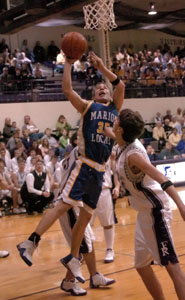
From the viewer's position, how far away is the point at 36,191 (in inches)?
426

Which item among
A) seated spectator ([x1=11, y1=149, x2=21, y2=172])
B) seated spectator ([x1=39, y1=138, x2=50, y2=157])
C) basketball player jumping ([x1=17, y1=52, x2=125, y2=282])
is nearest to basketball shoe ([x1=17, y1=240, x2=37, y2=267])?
basketball player jumping ([x1=17, y1=52, x2=125, y2=282])

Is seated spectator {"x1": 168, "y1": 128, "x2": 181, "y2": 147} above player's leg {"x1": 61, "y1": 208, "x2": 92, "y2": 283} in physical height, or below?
below

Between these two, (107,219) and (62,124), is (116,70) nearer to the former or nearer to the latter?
(62,124)

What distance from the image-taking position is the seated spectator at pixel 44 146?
12930 millimetres

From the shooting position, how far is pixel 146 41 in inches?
978

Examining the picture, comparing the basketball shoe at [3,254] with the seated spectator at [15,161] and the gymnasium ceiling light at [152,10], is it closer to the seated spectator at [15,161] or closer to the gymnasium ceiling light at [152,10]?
the seated spectator at [15,161]

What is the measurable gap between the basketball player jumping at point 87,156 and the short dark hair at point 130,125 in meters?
0.98

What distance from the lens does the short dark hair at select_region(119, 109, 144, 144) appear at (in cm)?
375

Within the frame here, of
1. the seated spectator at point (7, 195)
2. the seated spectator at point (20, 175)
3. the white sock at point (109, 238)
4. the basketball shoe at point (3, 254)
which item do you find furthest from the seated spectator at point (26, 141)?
the white sock at point (109, 238)

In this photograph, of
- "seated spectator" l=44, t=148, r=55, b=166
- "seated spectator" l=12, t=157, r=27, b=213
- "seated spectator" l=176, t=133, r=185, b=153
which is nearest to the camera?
"seated spectator" l=12, t=157, r=27, b=213

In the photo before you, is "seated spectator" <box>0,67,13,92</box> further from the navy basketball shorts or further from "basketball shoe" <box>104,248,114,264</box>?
the navy basketball shorts

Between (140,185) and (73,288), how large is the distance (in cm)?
149

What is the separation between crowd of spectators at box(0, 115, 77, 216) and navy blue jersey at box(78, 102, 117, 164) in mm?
4313

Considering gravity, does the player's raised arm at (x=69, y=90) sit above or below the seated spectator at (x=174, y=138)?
above
